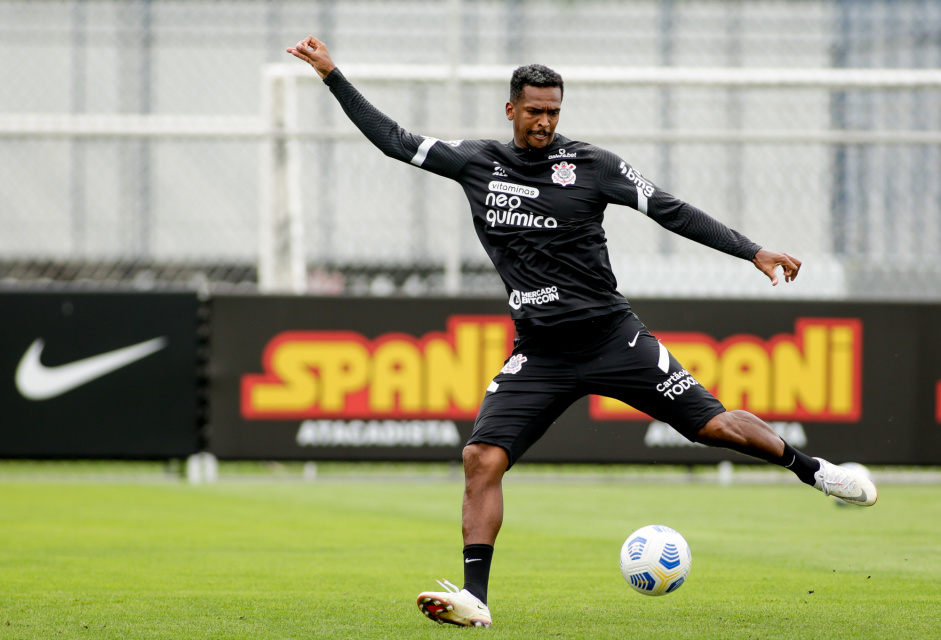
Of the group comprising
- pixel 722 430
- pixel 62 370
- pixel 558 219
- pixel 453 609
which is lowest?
pixel 453 609

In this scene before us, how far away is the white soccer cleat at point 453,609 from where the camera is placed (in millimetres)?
4602

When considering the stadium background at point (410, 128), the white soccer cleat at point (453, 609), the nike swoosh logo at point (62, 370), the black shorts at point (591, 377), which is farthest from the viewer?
the stadium background at point (410, 128)

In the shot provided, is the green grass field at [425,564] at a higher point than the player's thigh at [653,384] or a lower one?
lower

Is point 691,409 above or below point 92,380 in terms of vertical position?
above

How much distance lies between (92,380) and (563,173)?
266 inches

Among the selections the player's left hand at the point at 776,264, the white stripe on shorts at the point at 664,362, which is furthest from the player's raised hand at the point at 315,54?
the player's left hand at the point at 776,264

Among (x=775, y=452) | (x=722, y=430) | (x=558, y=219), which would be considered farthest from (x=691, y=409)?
(x=558, y=219)

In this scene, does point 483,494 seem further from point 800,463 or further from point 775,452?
point 800,463

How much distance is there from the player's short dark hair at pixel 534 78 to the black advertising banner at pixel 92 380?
20.9 feet

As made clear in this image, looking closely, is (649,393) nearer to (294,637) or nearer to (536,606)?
(536,606)

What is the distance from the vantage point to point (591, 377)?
5215mm

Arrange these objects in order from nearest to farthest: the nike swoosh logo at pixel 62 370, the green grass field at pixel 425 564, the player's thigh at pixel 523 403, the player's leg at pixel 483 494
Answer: the green grass field at pixel 425 564, the player's leg at pixel 483 494, the player's thigh at pixel 523 403, the nike swoosh logo at pixel 62 370

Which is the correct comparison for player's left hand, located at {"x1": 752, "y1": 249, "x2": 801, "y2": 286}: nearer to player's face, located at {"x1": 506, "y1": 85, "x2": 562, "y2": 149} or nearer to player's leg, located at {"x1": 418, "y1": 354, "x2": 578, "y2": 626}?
player's leg, located at {"x1": 418, "y1": 354, "x2": 578, "y2": 626}

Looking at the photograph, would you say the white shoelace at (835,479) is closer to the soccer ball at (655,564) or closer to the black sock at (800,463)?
the black sock at (800,463)
